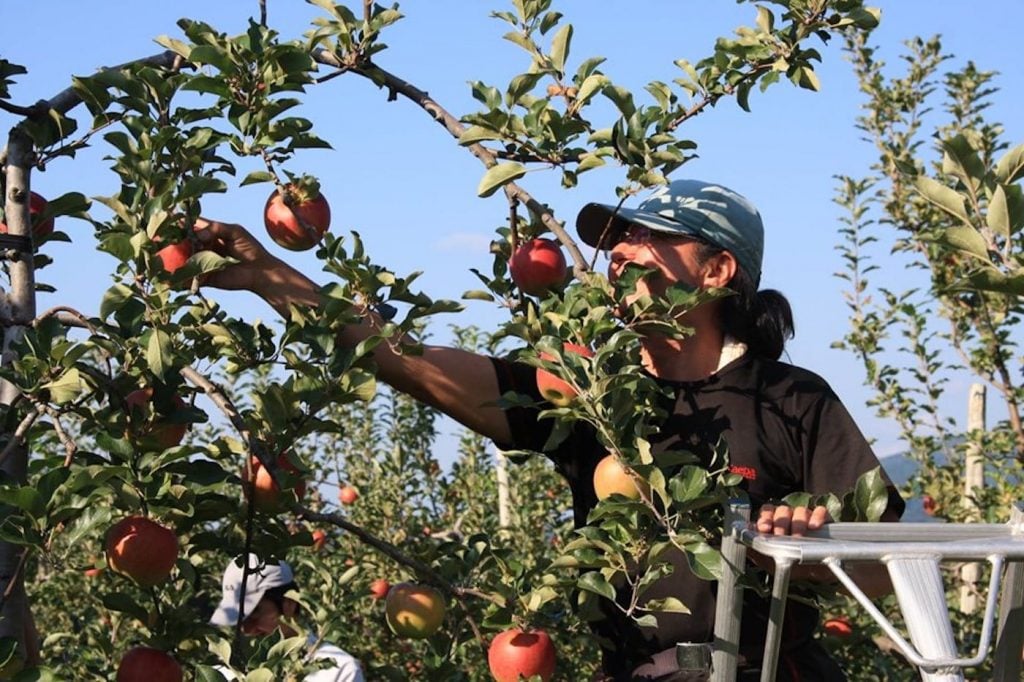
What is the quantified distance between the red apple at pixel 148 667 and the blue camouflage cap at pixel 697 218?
1.06m

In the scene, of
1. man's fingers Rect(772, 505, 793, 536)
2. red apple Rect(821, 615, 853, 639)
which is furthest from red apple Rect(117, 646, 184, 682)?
red apple Rect(821, 615, 853, 639)

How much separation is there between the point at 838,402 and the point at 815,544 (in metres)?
0.96

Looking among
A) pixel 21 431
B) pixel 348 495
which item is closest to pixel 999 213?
pixel 21 431

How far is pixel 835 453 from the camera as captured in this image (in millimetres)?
2396

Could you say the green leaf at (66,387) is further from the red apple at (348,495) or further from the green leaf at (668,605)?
the red apple at (348,495)

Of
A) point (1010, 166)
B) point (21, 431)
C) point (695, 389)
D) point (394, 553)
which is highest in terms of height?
point (1010, 166)

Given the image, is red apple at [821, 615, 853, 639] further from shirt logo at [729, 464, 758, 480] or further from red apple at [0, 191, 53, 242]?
red apple at [0, 191, 53, 242]

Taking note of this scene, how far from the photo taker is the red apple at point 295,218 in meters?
2.23

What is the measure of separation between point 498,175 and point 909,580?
940mm

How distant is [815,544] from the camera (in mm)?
1557

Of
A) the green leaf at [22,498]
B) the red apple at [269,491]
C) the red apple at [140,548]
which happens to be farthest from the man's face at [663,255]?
the green leaf at [22,498]

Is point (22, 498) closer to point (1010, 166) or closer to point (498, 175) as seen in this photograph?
point (498, 175)

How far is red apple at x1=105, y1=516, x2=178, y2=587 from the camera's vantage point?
197cm

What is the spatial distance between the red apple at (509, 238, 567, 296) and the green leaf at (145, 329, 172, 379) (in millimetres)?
720
